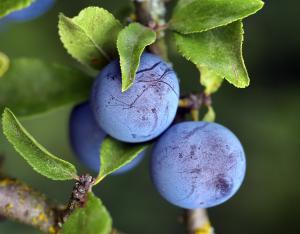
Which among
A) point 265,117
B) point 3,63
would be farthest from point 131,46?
point 265,117

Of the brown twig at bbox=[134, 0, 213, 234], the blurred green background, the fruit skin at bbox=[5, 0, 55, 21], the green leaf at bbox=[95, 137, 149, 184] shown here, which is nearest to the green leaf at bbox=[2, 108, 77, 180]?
the green leaf at bbox=[95, 137, 149, 184]

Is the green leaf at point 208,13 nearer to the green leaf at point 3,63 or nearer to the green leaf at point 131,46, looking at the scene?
the green leaf at point 131,46

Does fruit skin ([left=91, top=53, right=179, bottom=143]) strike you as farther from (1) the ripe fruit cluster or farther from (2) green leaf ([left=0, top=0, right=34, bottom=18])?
(2) green leaf ([left=0, top=0, right=34, bottom=18])

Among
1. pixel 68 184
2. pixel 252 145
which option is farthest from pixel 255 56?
pixel 68 184

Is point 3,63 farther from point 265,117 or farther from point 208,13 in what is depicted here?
point 265,117

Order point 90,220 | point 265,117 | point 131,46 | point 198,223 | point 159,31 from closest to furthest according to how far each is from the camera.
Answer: point 90,220
point 131,46
point 159,31
point 198,223
point 265,117

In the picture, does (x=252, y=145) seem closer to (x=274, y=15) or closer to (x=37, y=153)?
(x=274, y=15)
